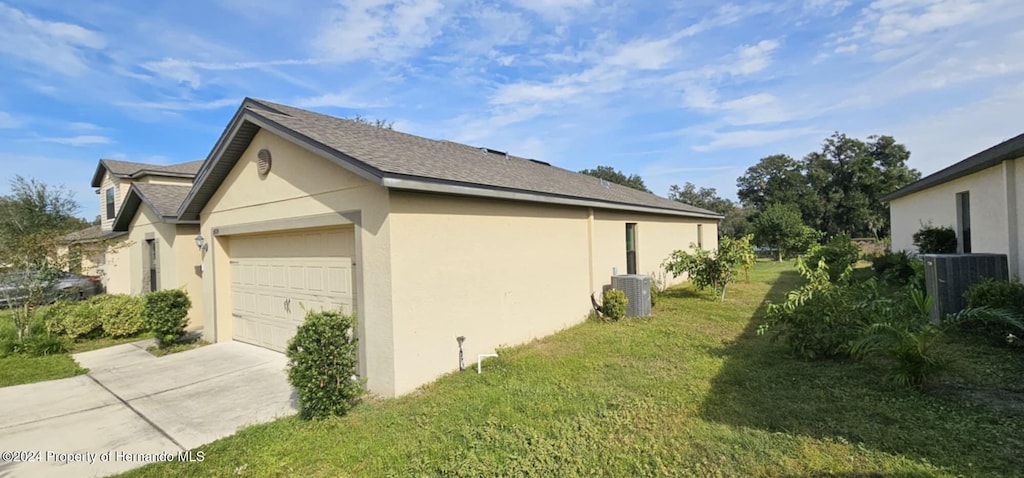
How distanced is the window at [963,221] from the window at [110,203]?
27.3 meters

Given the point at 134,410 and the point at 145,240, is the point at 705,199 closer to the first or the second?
the point at 145,240

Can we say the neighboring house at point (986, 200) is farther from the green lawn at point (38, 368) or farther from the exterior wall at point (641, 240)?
the green lawn at point (38, 368)

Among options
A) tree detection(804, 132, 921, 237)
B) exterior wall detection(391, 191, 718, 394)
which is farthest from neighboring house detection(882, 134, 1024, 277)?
tree detection(804, 132, 921, 237)

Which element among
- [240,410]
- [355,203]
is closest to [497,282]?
[355,203]

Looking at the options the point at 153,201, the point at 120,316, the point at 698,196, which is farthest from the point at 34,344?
the point at 698,196

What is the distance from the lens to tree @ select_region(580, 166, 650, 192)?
5972cm

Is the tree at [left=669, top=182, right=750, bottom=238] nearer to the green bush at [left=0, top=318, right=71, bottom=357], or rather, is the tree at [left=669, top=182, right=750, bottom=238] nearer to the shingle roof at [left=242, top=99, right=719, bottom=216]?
the shingle roof at [left=242, top=99, right=719, bottom=216]

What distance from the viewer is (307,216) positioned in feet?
21.4

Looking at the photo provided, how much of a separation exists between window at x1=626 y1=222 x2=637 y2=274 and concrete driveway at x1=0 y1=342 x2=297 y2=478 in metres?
8.83

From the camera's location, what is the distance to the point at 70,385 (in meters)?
6.35

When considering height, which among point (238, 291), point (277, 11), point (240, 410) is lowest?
point (240, 410)

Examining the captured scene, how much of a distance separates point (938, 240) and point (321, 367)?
617 inches

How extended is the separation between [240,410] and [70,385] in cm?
359

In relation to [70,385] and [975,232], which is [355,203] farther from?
[975,232]
